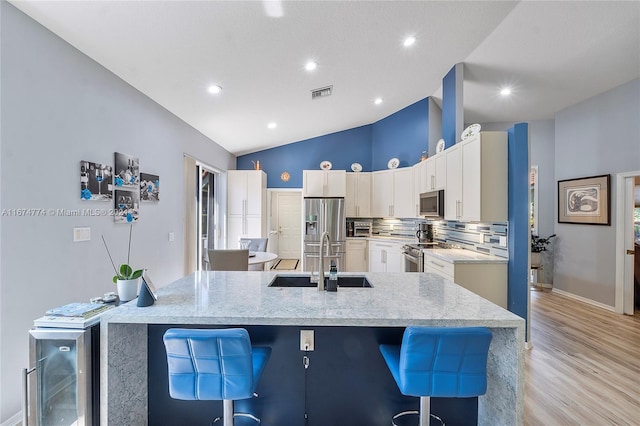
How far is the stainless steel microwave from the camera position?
390 cm

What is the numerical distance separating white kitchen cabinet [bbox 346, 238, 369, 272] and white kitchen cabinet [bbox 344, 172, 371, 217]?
23.0 inches

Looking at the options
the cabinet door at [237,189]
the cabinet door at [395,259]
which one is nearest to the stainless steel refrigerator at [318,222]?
the cabinet door at [395,259]

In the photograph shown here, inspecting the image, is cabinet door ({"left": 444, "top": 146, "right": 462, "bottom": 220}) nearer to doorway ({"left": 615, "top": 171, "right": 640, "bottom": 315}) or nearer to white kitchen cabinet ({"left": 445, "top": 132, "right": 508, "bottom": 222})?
white kitchen cabinet ({"left": 445, "top": 132, "right": 508, "bottom": 222})

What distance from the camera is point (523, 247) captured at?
2.88 meters

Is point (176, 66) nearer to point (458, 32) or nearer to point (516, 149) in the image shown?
point (458, 32)

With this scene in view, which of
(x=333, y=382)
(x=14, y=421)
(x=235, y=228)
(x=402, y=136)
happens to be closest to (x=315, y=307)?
(x=333, y=382)

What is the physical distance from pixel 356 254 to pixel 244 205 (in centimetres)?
251

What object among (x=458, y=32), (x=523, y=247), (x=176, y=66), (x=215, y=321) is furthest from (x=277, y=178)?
(x=215, y=321)

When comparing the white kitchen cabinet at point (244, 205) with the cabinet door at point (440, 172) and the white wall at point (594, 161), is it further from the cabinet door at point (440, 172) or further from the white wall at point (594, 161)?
the white wall at point (594, 161)

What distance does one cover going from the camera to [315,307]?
4.75 ft

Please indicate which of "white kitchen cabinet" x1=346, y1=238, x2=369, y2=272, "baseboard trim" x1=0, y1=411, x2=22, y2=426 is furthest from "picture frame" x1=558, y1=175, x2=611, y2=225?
"baseboard trim" x1=0, y1=411, x2=22, y2=426

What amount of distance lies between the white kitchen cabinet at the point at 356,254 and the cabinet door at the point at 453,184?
2122mm

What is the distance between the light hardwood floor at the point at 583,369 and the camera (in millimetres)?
1947

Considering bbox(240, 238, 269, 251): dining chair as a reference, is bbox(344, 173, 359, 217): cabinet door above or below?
above
